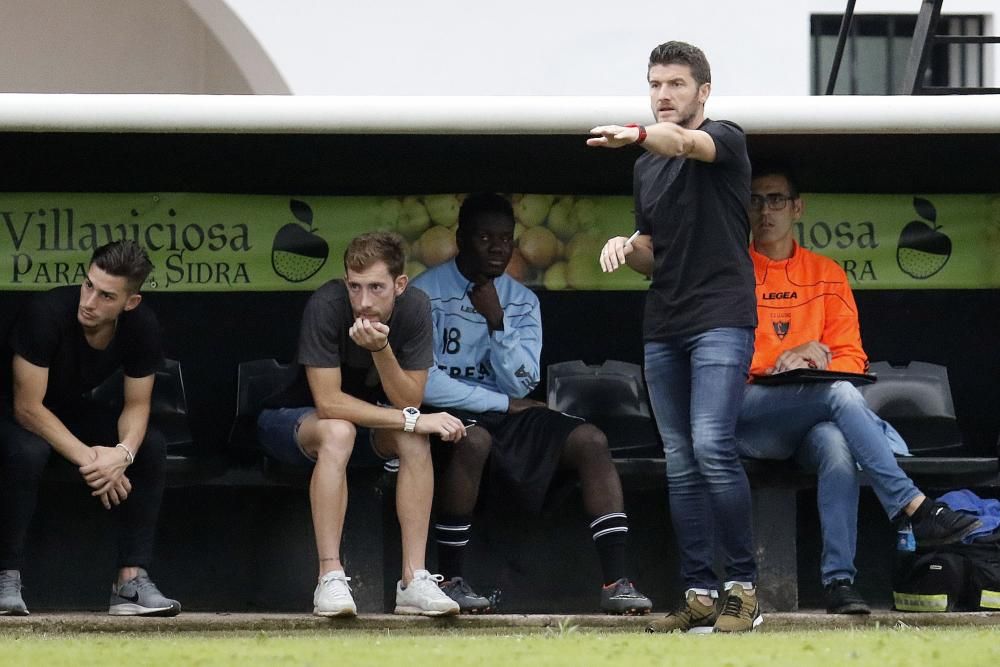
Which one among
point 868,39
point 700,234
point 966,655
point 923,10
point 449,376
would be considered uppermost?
point 868,39

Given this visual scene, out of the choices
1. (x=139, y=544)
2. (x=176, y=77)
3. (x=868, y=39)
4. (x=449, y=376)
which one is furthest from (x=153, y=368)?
(x=868, y=39)

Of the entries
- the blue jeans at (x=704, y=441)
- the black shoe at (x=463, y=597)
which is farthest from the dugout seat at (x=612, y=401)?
the blue jeans at (x=704, y=441)

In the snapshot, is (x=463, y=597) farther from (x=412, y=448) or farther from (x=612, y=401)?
(x=612, y=401)

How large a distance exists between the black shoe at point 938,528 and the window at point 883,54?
188 inches

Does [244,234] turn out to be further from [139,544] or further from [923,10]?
[923,10]

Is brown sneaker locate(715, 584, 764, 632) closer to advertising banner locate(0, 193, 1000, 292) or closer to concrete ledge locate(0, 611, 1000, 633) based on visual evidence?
concrete ledge locate(0, 611, 1000, 633)

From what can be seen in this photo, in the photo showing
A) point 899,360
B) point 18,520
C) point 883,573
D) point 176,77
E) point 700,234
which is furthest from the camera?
point 176,77

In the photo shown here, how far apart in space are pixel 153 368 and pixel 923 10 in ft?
10.4

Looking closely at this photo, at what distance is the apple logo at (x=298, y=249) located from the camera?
21.1ft

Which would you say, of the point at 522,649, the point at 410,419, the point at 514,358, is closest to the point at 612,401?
the point at 514,358

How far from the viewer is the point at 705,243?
15.8ft

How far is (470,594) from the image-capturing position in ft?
17.2

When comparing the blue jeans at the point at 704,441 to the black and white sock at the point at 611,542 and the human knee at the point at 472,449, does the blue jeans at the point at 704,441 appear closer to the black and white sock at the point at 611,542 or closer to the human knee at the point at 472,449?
the black and white sock at the point at 611,542

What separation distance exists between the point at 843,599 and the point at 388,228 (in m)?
2.20
